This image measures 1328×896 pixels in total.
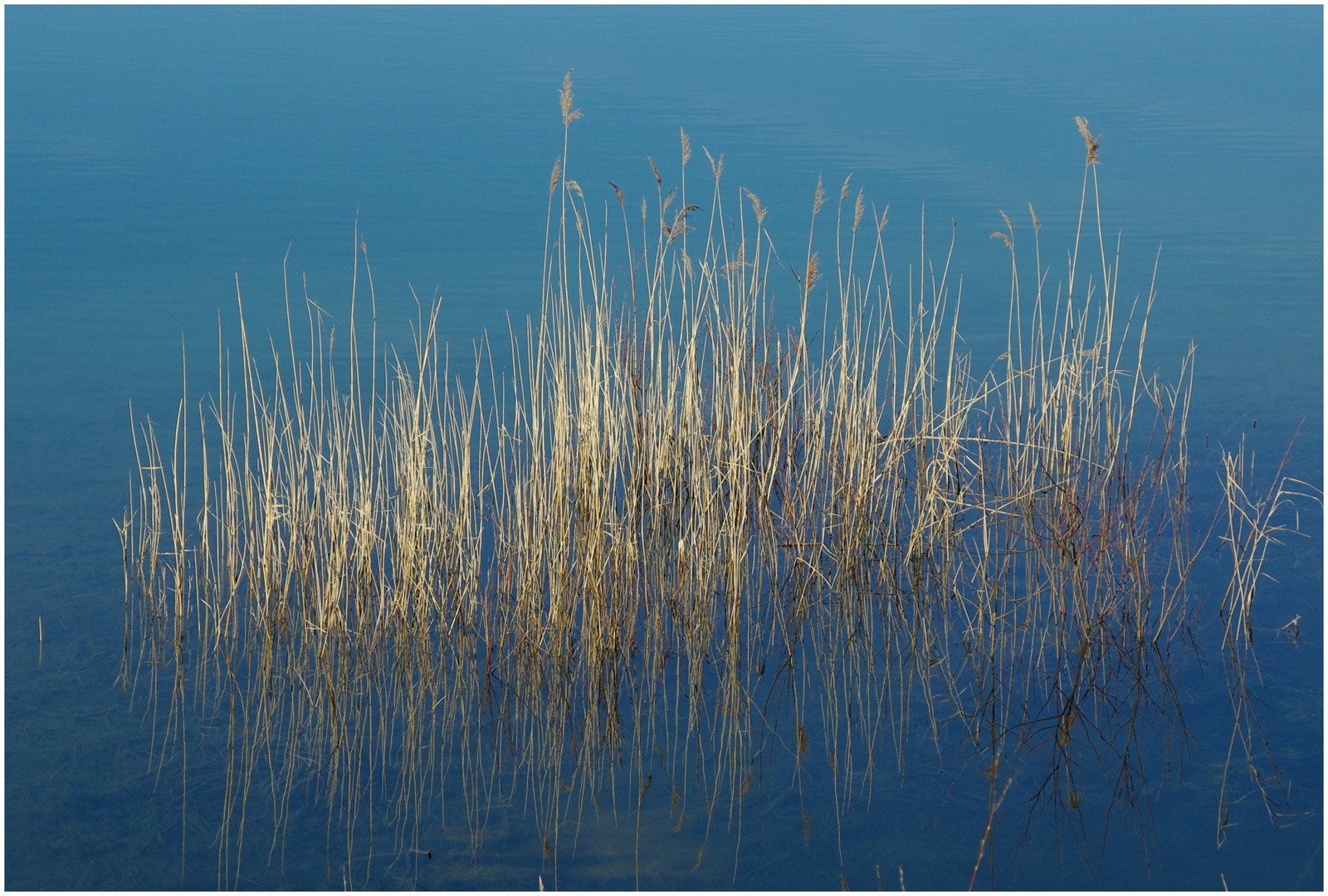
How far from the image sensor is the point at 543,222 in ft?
26.4

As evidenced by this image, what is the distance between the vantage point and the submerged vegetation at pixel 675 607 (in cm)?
288

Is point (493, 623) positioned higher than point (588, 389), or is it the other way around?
point (588, 389)

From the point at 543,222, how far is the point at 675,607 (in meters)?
5.04

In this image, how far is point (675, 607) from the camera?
3.40 m

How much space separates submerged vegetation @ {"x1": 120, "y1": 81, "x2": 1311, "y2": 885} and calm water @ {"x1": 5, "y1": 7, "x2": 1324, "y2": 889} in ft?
0.36

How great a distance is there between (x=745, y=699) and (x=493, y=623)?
69 centimetres

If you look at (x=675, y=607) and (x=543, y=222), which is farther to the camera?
(x=543, y=222)

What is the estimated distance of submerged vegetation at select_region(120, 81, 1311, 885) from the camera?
2885 mm

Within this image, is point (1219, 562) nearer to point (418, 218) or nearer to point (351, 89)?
point (418, 218)

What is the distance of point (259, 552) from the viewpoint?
340 centimetres

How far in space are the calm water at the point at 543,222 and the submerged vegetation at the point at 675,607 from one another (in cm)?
11

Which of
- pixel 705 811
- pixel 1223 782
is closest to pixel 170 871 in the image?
pixel 705 811

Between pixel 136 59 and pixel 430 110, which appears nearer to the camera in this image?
pixel 430 110

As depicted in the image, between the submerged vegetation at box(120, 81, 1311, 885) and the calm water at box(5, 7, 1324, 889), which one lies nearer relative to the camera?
the calm water at box(5, 7, 1324, 889)
